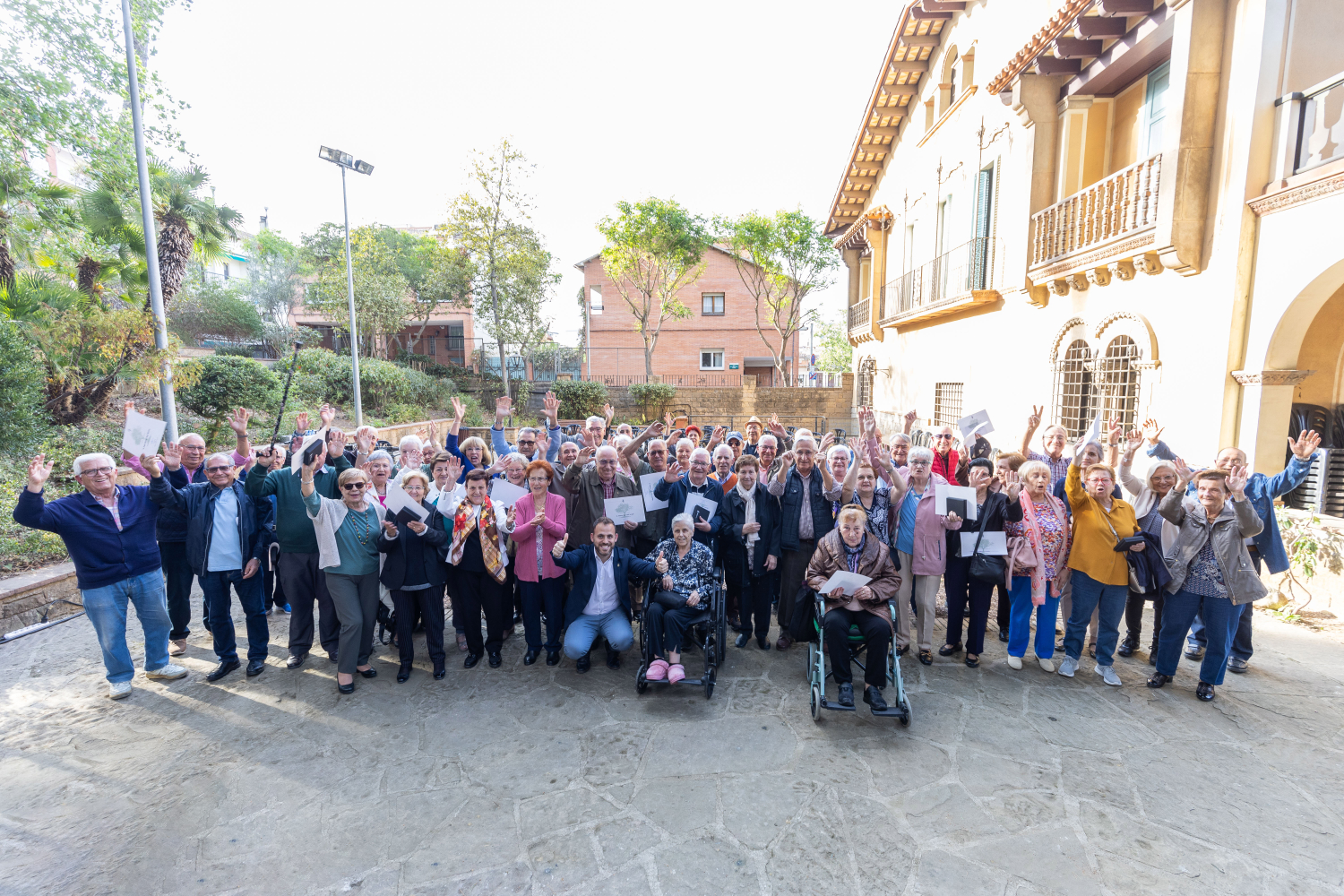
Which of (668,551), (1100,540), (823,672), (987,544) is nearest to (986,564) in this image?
(987,544)

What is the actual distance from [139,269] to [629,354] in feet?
A: 79.9

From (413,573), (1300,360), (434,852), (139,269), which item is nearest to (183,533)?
(413,573)

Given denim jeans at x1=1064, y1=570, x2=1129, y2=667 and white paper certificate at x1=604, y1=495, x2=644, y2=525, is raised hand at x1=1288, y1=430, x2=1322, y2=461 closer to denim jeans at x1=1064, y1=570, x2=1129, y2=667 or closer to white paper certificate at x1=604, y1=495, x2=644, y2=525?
denim jeans at x1=1064, y1=570, x2=1129, y2=667

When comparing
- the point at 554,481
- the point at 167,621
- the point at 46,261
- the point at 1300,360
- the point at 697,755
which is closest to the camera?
the point at 697,755

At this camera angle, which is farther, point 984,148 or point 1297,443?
point 984,148

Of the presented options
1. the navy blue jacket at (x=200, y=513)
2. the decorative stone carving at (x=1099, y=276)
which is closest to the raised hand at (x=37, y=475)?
the navy blue jacket at (x=200, y=513)

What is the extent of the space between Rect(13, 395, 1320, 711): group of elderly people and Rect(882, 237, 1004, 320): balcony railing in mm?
6953

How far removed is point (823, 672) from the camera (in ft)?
15.7

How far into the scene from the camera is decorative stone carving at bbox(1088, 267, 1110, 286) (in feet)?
29.5

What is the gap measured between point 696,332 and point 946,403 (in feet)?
71.6

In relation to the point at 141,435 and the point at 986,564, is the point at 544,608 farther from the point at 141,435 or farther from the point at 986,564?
the point at 986,564

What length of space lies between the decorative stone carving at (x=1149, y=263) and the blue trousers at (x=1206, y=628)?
5199mm

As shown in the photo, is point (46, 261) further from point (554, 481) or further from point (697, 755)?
point (697, 755)

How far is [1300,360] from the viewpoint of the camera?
8.17 m
